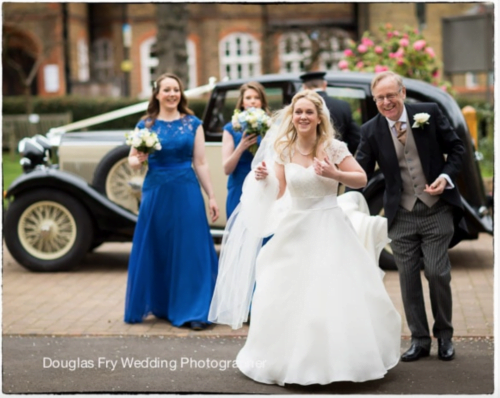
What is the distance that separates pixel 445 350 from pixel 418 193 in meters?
1.03

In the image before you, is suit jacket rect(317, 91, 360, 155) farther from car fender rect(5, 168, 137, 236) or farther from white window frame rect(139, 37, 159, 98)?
white window frame rect(139, 37, 159, 98)

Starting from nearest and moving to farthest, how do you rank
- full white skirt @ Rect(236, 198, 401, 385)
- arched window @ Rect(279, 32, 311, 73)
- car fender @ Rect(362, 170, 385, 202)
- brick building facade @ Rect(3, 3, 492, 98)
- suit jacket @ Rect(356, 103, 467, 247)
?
full white skirt @ Rect(236, 198, 401, 385)
suit jacket @ Rect(356, 103, 467, 247)
car fender @ Rect(362, 170, 385, 202)
arched window @ Rect(279, 32, 311, 73)
brick building facade @ Rect(3, 3, 492, 98)

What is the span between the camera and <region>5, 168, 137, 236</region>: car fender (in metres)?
9.66

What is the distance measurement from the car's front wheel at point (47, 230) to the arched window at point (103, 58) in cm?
2706

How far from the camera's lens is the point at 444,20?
13.5 metres

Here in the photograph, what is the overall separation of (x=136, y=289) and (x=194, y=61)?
28.6 metres

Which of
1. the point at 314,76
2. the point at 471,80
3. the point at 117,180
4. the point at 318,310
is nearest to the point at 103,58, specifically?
the point at 471,80

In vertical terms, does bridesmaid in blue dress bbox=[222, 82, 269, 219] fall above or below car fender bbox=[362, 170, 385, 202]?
above

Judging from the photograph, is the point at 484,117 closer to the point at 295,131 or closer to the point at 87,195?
the point at 87,195

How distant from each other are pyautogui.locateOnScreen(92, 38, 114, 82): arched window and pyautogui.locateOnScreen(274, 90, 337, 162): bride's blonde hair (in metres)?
31.4

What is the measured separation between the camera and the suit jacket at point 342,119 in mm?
7789

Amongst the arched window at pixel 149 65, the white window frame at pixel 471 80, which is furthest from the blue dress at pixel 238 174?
the white window frame at pixel 471 80

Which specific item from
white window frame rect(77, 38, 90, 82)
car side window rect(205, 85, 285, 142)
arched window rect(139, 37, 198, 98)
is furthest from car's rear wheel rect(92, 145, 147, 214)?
arched window rect(139, 37, 198, 98)

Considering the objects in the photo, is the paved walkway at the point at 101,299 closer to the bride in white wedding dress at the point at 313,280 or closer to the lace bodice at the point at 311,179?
the bride in white wedding dress at the point at 313,280
